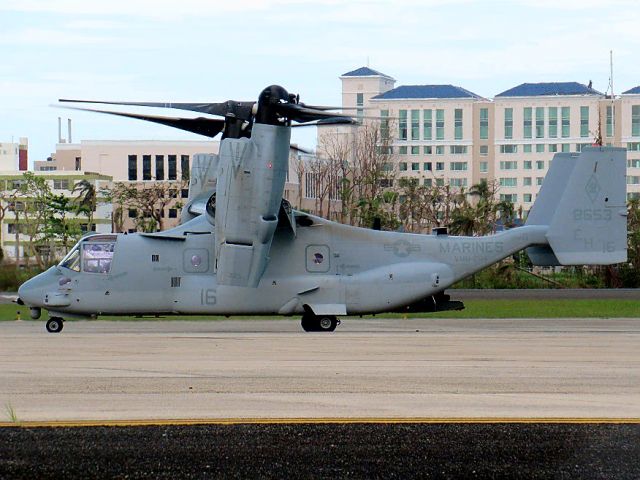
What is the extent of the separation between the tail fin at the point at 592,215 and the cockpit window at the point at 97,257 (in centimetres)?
1126

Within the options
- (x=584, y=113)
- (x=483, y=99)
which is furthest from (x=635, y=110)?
(x=483, y=99)

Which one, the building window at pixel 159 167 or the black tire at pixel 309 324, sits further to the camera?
the building window at pixel 159 167

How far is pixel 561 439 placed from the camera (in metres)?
11.6

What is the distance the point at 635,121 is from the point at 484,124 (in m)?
16.6

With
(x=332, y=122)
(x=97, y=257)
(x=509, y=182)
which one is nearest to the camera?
(x=332, y=122)

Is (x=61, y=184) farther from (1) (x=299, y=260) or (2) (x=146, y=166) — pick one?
(1) (x=299, y=260)

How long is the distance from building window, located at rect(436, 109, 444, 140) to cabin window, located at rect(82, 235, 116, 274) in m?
108

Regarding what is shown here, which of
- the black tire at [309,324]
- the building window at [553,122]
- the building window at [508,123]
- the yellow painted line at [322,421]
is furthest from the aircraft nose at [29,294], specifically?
the building window at [553,122]

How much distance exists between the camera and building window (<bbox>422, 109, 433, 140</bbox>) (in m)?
136

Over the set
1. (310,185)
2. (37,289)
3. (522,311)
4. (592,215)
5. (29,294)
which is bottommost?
(522,311)

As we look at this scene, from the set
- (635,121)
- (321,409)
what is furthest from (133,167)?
(321,409)

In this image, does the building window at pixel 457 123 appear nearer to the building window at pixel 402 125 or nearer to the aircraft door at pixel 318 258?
the building window at pixel 402 125

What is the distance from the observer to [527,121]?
134125 millimetres

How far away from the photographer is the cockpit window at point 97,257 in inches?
1184
